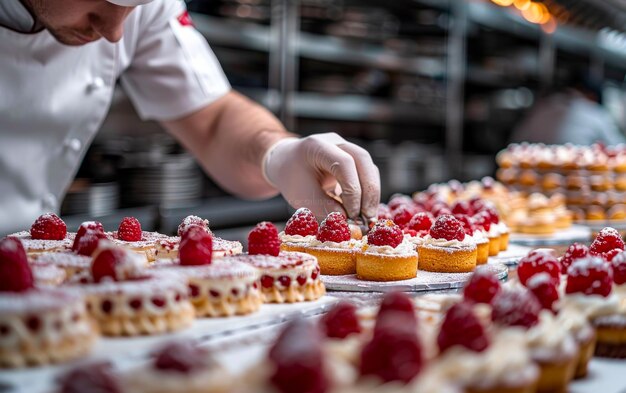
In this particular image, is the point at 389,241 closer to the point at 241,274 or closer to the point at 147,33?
the point at 241,274

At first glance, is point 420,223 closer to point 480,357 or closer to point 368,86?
point 480,357

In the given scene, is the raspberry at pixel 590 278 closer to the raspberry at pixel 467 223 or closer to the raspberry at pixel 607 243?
the raspberry at pixel 607 243

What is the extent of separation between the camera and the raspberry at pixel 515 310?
1179 millimetres

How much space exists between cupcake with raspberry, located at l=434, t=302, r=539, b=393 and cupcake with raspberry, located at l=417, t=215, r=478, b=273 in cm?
94

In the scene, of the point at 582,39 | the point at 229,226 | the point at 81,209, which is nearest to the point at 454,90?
the point at 582,39

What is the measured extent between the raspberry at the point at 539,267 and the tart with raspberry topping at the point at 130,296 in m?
0.64

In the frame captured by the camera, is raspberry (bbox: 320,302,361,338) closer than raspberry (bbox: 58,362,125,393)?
No

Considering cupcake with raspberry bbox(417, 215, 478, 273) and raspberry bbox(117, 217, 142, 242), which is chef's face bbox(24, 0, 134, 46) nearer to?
raspberry bbox(117, 217, 142, 242)

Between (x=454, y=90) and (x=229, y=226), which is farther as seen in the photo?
(x=454, y=90)

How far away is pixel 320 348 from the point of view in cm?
90

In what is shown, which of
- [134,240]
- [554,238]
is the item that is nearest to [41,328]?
[134,240]

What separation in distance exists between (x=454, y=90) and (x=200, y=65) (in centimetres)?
425

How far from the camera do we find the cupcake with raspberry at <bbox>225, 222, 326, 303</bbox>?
160 cm

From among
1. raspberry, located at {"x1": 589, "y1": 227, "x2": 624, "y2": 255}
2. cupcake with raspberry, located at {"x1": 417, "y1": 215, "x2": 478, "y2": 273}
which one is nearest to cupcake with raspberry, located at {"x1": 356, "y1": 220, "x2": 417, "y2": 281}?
cupcake with raspberry, located at {"x1": 417, "y1": 215, "x2": 478, "y2": 273}
